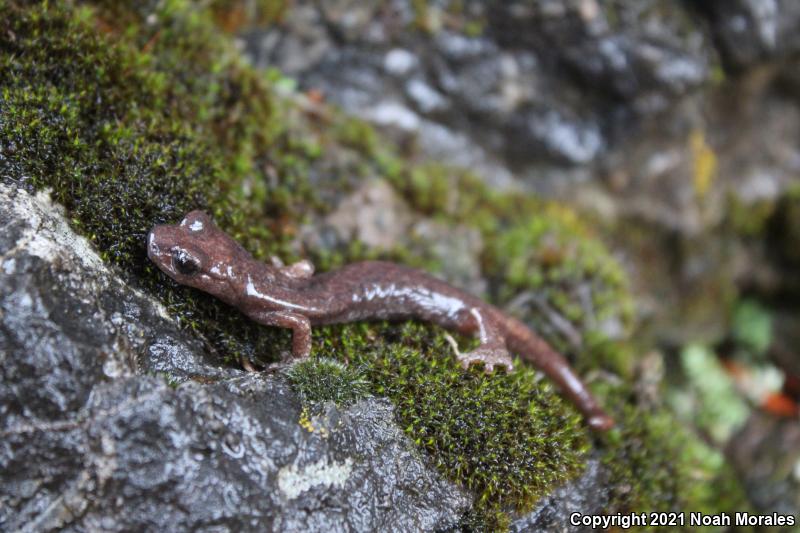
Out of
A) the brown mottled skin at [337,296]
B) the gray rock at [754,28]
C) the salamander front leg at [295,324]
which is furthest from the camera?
the gray rock at [754,28]

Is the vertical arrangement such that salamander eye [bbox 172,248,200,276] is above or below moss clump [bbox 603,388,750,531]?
above

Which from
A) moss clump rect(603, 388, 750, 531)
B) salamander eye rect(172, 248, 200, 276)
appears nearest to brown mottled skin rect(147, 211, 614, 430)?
salamander eye rect(172, 248, 200, 276)

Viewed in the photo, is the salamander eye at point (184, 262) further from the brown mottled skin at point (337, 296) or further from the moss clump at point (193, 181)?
the moss clump at point (193, 181)

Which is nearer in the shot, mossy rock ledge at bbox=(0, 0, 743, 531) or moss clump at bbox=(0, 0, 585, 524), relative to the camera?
mossy rock ledge at bbox=(0, 0, 743, 531)

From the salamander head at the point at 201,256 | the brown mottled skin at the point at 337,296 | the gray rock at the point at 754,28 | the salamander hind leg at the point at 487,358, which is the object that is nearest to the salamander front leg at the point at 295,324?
the brown mottled skin at the point at 337,296

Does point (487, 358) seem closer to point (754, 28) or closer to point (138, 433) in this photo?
point (138, 433)

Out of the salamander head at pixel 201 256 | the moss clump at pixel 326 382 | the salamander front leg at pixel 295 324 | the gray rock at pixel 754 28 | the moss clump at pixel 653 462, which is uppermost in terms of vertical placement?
the gray rock at pixel 754 28

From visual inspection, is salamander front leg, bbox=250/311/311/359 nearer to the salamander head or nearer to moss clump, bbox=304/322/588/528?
moss clump, bbox=304/322/588/528

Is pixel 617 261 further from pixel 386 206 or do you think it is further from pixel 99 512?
pixel 99 512
